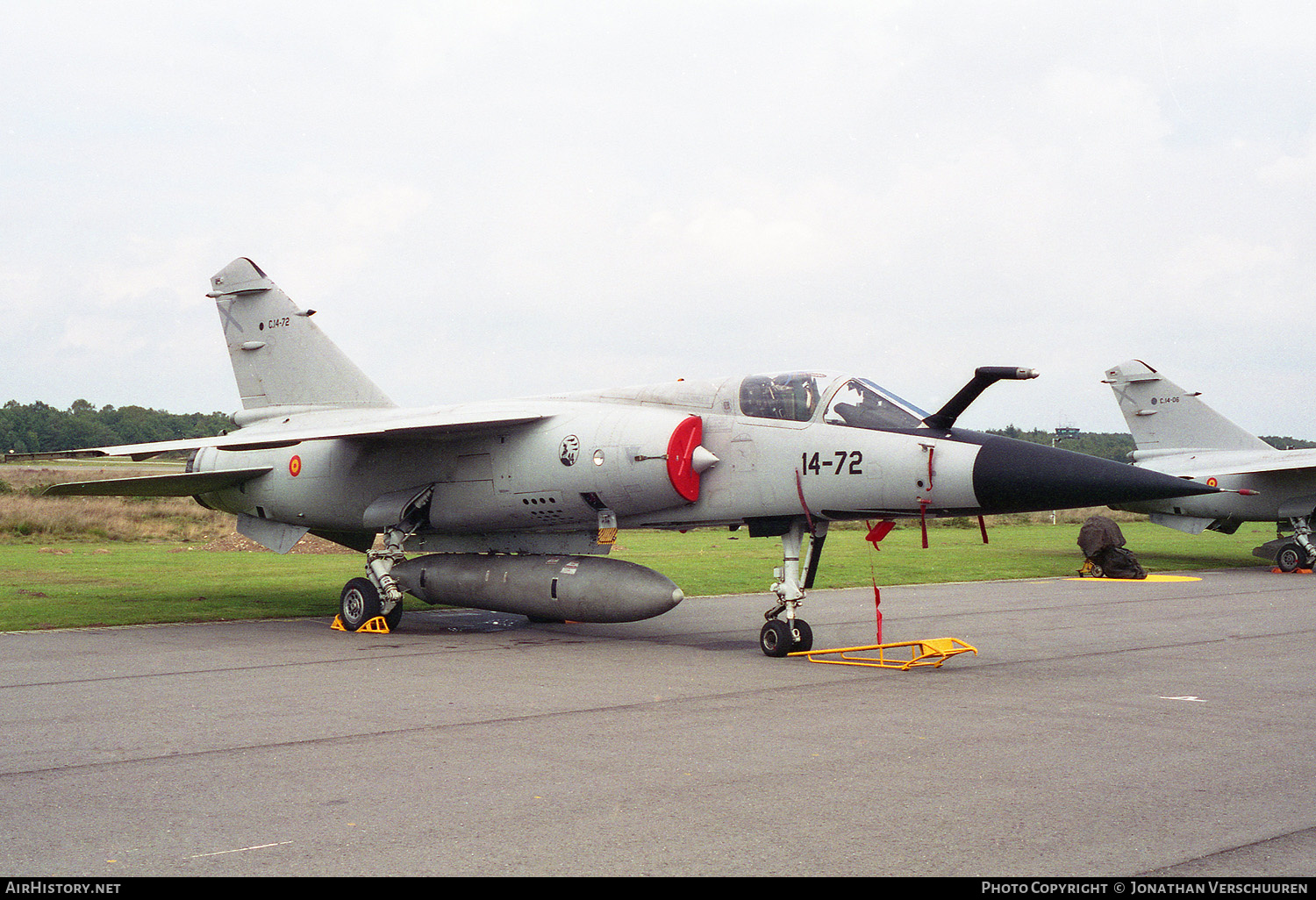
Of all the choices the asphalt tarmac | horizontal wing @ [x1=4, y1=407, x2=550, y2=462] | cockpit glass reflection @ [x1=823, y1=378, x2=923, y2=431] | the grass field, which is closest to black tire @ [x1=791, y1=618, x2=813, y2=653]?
the asphalt tarmac

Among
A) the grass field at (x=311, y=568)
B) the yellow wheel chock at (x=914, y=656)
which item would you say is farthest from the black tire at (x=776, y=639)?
the grass field at (x=311, y=568)

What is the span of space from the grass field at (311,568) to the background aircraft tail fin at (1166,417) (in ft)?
9.63

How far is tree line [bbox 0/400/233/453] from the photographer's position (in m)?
40.6

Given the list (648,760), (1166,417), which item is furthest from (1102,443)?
(648,760)

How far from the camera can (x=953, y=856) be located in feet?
13.9

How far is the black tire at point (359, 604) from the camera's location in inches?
517

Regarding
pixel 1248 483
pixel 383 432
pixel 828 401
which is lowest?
pixel 1248 483

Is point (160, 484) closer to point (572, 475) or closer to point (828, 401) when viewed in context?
point (572, 475)

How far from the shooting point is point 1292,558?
23188 mm

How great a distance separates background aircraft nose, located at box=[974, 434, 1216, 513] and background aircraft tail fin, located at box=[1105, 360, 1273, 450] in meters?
19.5

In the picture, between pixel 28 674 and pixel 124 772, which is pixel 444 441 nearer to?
pixel 28 674

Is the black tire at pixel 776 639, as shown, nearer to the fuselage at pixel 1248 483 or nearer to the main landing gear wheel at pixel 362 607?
the main landing gear wheel at pixel 362 607

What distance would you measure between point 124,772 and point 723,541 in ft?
96.4

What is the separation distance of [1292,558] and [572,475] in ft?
61.3
